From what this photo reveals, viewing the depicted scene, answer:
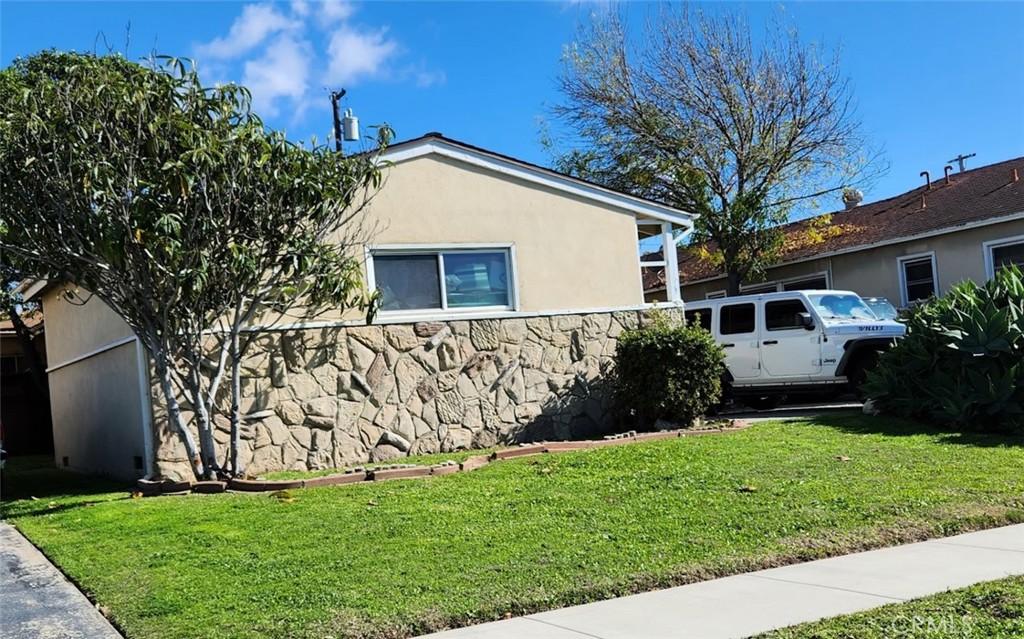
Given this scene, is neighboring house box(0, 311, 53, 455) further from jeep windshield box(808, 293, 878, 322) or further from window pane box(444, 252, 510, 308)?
jeep windshield box(808, 293, 878, 322)

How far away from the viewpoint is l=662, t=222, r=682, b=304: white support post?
582 inches

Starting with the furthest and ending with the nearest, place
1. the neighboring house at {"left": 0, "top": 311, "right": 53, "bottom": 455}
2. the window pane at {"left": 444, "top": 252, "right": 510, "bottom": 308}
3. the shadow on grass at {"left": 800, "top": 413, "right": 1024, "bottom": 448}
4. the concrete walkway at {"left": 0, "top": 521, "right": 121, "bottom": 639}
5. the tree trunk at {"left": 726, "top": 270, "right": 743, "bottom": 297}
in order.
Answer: the tree trunk at {"left": 726, "top": 270, "right": 743, "bottom": 297}, the neighboring house at {"left": 0, "top": 311, "right": 53, "bottom": 455}, the window pane at {"left": 444, "top": 252, "right": 510, "bottom": 308}, the shadow on grass at {"left": 800, "top": 413, "right": 1024, "bottom": 448}, the concrete walkway at {"left": 0, "top": 521, "right": 121, "bottom": 639}

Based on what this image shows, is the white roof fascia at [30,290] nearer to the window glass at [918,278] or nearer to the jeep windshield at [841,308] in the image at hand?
the jeep windshield at [841,308]

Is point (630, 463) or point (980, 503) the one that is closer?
point (980, 503)

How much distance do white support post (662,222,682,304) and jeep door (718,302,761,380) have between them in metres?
1.81

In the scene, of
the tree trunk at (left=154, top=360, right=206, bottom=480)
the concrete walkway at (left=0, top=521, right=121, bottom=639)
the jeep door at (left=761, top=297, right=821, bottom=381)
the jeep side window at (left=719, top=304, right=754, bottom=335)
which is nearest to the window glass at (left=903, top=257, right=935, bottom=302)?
the jeep side window at (left=719, top=304, right=754, bottom=335)

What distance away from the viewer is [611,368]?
542 inches

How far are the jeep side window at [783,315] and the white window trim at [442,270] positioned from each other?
5.14 meters

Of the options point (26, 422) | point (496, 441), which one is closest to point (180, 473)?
point (496, 441)

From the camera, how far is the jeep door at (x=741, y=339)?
53.0 feet

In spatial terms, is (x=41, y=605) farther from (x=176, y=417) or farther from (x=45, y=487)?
(x=45, y=487)

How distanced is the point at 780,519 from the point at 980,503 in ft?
5.99

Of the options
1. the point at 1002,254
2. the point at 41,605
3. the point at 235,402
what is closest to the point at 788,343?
the point at 1002,254

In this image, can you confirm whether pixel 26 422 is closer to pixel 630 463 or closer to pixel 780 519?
pixel 630 463
